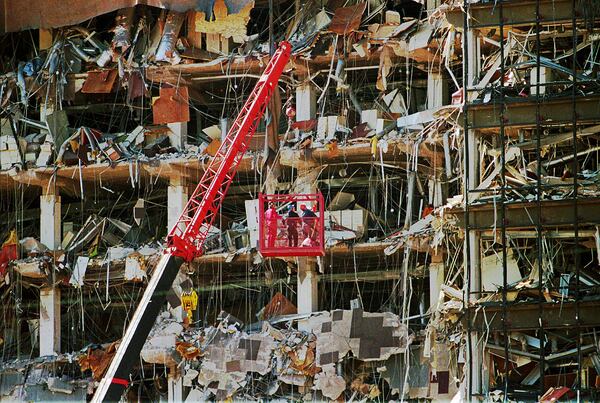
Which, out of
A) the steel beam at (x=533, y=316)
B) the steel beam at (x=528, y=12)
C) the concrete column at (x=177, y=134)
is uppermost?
the steel beam at (x=528, y=12)

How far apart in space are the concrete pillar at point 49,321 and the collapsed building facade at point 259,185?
0.07m

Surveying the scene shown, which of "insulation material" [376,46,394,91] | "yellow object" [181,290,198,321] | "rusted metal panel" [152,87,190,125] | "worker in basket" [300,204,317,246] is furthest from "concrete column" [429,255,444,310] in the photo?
"rusted metal panel" [152,87,190,125]

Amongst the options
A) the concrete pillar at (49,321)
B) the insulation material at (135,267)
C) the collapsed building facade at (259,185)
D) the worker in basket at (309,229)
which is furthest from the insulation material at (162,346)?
the worker in basket at (309,229)

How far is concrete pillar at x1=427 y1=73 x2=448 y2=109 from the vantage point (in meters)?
66.9

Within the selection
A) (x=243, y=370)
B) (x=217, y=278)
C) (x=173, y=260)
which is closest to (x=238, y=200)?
(x=217, y=278)

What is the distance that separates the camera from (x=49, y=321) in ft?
233

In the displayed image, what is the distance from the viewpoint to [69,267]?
230ft

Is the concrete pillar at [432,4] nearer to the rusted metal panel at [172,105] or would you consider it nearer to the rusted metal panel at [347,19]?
the rusted metal panel at [347,19]

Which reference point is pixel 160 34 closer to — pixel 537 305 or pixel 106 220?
pixel 106 220

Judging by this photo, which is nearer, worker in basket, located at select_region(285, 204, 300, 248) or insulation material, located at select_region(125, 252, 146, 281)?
Answer: worker in basket, located at select_region(285, 204, 300, 248)

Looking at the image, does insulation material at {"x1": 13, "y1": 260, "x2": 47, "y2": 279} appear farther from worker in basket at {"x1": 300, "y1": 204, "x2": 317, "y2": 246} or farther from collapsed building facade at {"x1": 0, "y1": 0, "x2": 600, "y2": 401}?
worker in basket at {"x1": 300, "y1": 204, "x2": 317, "y2": 246}

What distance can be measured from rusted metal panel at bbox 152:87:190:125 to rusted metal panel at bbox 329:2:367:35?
5710 mm

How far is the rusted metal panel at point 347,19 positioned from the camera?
218 ft

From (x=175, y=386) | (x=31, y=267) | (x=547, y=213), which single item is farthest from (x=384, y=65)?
(x=31, y=267)
